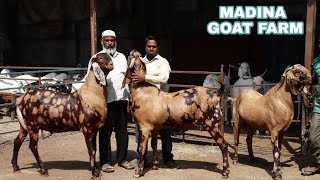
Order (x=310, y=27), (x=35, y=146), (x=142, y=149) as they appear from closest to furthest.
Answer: (x=142, y=149), (x=35, y=146), (x=310, y=27)

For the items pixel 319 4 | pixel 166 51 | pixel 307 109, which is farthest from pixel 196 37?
pixel 307 109

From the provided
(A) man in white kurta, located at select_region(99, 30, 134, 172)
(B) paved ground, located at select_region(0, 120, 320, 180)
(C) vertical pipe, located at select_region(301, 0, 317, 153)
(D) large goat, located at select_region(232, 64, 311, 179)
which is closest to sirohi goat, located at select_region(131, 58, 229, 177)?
(A) man in white kurta, located at select_region(99, 30, 134, 172)

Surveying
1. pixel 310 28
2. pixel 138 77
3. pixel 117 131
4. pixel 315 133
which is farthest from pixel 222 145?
pixel 310 28

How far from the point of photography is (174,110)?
19.5 ft

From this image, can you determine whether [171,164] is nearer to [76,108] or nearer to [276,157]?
[276,157]

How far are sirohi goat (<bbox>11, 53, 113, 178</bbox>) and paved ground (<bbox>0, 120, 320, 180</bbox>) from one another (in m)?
0.65

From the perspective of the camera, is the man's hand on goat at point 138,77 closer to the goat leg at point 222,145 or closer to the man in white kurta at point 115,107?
the man in white kurta at point 115,107

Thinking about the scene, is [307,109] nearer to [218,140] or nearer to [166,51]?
[218,140]

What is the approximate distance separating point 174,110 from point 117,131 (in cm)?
110

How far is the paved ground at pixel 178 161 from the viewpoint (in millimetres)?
6260

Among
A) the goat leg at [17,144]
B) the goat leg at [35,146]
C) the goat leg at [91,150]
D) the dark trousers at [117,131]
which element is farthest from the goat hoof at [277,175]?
the goat leg at [17,144]

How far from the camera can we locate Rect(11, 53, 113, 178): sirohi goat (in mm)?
5902

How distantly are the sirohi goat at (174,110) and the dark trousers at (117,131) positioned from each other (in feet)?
1.10

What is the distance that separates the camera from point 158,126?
607 cm
